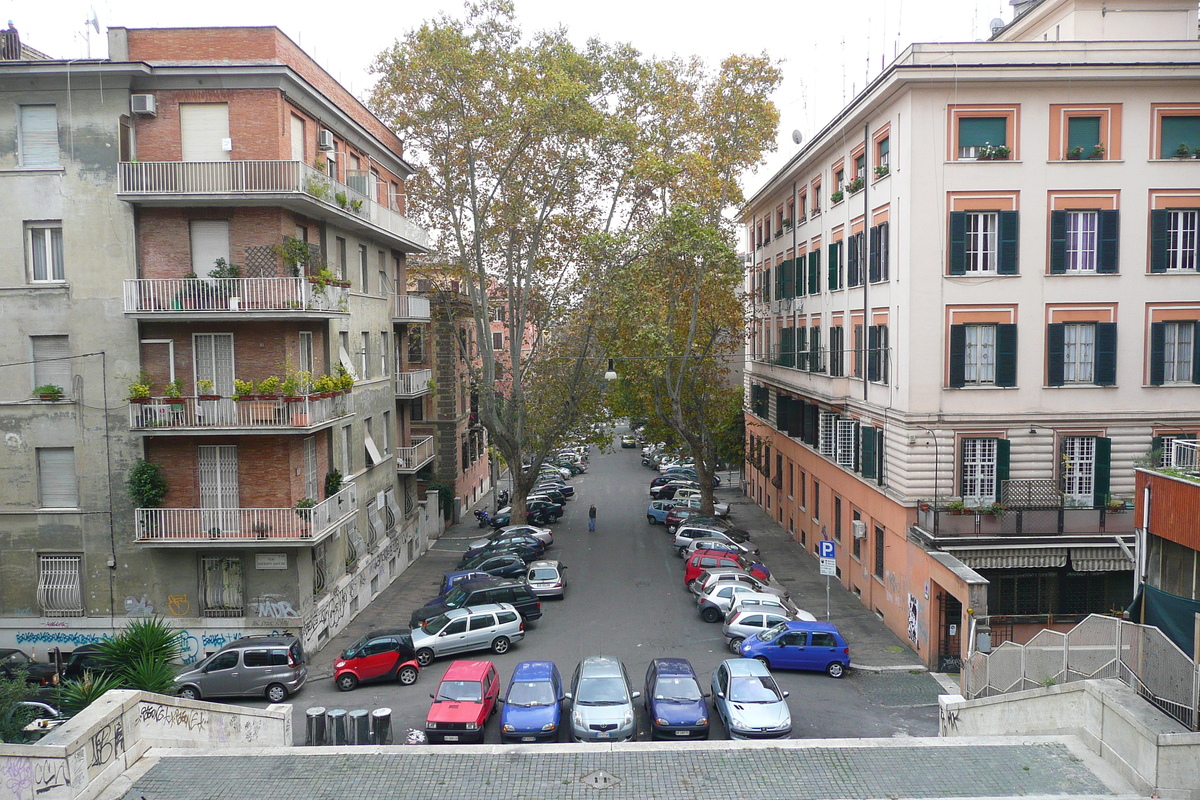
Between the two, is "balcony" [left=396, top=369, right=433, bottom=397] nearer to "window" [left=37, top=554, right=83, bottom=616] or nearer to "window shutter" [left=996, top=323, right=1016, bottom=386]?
"window" [left=37, top=554, right=83, bottom=616]

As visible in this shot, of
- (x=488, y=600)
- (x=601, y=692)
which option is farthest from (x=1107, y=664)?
(x=488, y=600)

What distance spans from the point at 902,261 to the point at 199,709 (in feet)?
68.2

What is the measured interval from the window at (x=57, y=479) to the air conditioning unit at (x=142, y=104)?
9612 mm

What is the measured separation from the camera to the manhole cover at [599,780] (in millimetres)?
12203

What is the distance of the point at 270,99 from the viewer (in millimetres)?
23484

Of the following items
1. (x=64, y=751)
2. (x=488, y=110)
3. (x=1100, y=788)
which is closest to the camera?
Result: (x=64, y=751)

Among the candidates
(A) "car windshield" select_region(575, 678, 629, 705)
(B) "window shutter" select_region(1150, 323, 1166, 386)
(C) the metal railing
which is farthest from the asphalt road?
(B) "window shutter" select_region(1150, 323, 1166, 386)

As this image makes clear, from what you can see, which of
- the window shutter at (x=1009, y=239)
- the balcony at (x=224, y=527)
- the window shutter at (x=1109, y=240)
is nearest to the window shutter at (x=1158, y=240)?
the window shutter at (x=1109, y=240)

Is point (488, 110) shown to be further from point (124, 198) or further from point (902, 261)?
point (902, 261)

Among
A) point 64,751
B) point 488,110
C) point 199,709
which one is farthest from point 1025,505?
point 488,110

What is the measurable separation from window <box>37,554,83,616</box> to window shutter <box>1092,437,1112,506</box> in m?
29.2

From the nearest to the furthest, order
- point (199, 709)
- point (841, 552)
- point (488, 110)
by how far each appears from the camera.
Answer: point (199, 709), point (841, 552), point (488, 110)

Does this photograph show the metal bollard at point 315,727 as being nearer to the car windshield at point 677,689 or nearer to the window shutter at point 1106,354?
the car windshield at point 677,689

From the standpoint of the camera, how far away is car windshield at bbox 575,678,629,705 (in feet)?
58.2
